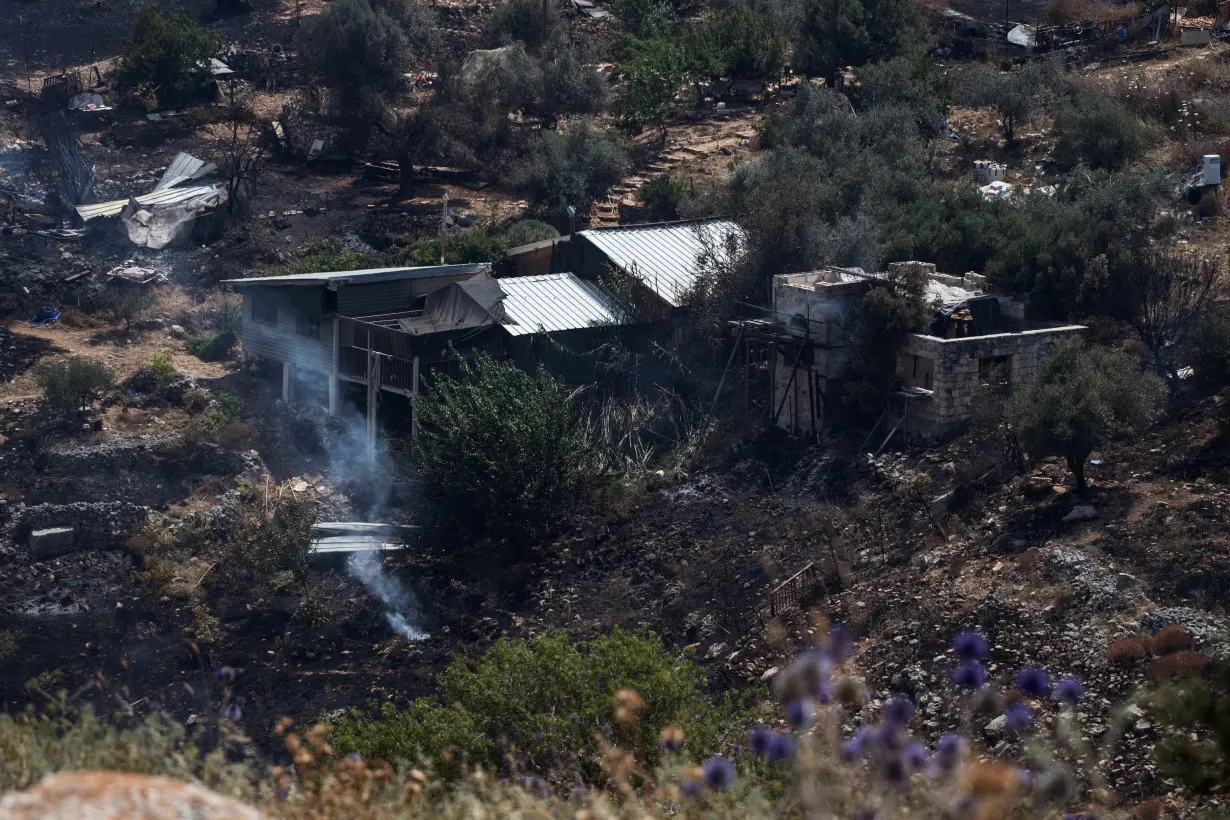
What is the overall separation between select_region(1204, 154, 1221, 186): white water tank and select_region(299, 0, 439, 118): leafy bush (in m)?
20.4

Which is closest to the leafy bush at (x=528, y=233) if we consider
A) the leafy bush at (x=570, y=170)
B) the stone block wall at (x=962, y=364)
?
the leafy bush at (x=570, y=170)

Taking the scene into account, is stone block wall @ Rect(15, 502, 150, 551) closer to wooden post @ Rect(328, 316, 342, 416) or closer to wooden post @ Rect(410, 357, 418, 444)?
wooden post @ Rect(328, 316, 342, 416)

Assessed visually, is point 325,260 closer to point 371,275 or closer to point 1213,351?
point 371,275

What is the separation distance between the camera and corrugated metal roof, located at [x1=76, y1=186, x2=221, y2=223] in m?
33.5

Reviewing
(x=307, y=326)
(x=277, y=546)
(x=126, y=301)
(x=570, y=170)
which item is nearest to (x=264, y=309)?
(x=307, y=326)

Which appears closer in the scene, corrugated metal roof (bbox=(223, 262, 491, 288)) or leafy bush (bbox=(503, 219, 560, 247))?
corrugated metal roof (bbox=(223, 262, 491, 288))

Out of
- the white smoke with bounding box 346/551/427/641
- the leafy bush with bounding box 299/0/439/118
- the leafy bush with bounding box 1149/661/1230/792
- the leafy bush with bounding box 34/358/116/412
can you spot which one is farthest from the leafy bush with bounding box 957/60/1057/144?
the leafy bush with bounding box 1149/661/1230/792

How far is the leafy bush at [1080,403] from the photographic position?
1867cm

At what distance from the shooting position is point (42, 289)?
30859 mm

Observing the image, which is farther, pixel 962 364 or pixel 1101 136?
pixel 1101 136

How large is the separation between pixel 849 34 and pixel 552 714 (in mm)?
29389

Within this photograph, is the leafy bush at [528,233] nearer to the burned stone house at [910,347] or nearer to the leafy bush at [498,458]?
the burned stone house at [910,347]

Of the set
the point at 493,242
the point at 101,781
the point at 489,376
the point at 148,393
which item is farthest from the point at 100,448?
the point at 101,781

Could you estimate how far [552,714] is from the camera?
13.0 meters
